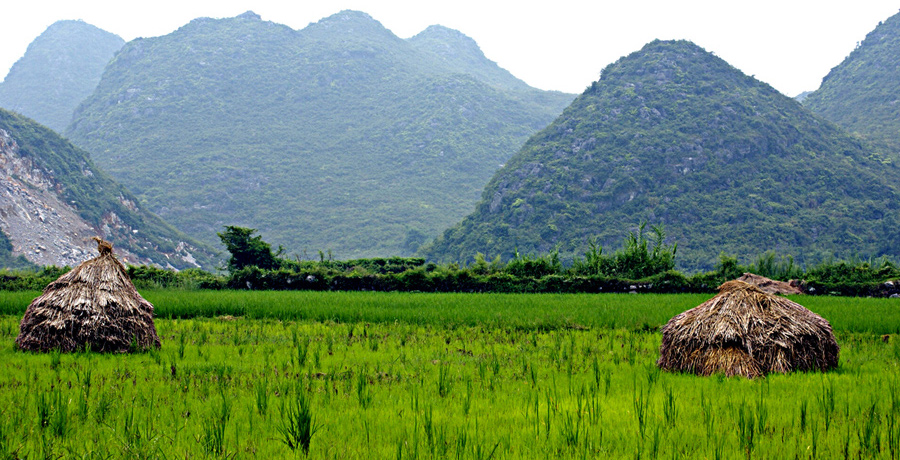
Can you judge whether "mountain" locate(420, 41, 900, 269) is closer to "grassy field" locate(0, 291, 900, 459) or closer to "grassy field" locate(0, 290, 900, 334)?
"grassy field" locate(0, 290, 900, 334)

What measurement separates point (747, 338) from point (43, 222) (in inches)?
3006

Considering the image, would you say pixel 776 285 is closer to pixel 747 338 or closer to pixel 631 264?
pixel 631 264

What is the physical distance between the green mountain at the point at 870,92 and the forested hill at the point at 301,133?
62164 millimetres

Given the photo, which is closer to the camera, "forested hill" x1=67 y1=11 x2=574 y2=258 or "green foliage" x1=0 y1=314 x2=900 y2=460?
"green foliage" x1=0 y1=314 x2=900 y2=460

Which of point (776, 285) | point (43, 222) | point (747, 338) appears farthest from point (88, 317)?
point (43, 222)

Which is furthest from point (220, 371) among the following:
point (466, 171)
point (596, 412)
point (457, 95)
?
point (457, 95)

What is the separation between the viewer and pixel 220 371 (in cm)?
667

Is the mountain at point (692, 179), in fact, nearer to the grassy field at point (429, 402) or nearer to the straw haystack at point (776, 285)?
the straw haystack at point (776, 285)

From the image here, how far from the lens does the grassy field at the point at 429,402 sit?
14.5 ft

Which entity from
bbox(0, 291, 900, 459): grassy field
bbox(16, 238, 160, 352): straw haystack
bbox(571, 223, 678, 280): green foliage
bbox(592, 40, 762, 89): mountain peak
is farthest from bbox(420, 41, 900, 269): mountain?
bbox(16, 238, 160, 352): straw haystack

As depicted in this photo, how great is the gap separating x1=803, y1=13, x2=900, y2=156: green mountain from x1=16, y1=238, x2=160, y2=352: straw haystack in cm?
8988

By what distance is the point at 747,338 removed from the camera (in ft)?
23.1

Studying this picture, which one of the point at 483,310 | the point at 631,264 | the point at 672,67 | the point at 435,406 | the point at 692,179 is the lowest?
the point at 435,406

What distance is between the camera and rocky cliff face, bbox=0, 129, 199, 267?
62906 millimetres
